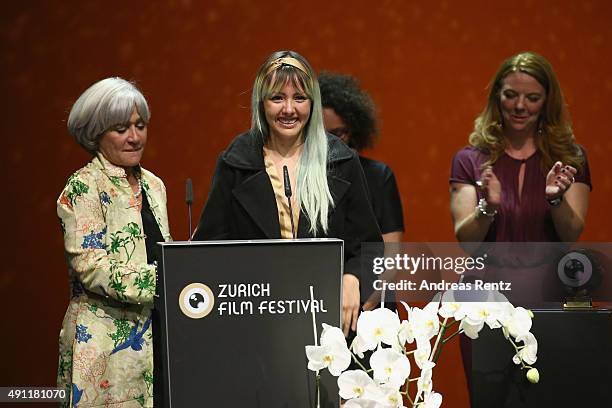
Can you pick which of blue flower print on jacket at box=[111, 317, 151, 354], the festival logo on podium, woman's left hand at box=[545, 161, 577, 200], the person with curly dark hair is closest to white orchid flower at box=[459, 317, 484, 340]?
the festival logo on podium

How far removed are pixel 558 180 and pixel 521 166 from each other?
7.9 inches

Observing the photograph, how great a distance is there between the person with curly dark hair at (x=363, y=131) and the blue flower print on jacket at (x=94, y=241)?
111 cm

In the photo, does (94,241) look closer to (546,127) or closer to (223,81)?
(546,127)

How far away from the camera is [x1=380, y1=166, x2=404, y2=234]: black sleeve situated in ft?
10.9

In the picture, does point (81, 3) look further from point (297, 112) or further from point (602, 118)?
point (602, 118)

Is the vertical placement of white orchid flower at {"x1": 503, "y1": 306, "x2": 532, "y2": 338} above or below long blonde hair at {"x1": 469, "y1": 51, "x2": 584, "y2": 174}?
below

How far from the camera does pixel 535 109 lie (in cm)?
309

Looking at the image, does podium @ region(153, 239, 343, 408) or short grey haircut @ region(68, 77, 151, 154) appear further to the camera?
short grey haircut @ region(68, 77, 151, 154)


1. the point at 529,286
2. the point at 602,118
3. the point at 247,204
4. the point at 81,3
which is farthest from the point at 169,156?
the point at 529,286

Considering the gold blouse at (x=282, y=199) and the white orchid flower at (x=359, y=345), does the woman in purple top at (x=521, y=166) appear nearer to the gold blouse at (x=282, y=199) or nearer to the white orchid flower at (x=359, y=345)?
the gold blouse at (x=282, y=199)

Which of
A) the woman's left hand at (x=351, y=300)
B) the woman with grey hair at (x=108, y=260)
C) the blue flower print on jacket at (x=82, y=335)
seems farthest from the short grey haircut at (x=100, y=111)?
the woman's left hand at (x=351, y=300)

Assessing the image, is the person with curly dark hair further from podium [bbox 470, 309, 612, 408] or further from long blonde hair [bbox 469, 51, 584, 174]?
podium [bbox 470, 309, 612, 408]

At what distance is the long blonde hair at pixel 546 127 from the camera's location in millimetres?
3094

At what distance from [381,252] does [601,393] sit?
0.59 meters
